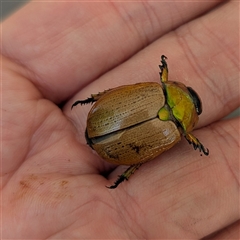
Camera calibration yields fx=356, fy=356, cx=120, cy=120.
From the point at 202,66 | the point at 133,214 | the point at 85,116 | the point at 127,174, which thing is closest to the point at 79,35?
the point at 85,116

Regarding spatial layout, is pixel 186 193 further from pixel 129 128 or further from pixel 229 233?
pixel 129 128

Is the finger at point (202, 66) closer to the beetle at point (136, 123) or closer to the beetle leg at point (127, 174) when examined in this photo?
the beetle at point (136, 123)

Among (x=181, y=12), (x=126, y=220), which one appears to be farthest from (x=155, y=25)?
(x=126, y=220)

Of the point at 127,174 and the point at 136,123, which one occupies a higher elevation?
the point at 136,123

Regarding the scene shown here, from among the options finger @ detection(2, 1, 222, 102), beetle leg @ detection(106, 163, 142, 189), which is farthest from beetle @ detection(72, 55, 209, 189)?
finger @ detection(2, 1, 222, 102)

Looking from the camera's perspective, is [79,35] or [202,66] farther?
[79,35]

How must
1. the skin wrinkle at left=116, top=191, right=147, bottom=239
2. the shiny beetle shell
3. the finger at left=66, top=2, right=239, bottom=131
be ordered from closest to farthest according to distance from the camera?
the shiny beetle shell, the skin wrinkle at left=116, top=191, right=147, bottom=239, the finger at left=66, top=2, right=239, bottom=131

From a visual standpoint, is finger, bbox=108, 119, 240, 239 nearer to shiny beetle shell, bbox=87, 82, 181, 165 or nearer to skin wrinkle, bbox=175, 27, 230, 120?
shiny beetle shell, bbox=87, 82, 181, 165
